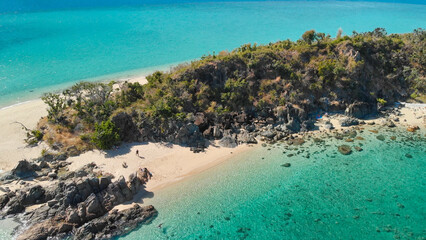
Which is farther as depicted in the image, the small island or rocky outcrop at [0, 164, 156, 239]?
the small island

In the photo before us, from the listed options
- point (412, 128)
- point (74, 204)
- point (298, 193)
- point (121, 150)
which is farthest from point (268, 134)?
point (74, 204)

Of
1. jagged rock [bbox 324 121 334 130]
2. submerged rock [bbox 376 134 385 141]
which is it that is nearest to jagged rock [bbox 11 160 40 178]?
jagged rock [bbox 324 121 334 130]

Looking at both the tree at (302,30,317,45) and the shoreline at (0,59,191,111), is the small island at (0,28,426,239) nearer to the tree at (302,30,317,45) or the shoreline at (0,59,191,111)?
the tree at (302,30,317,45)

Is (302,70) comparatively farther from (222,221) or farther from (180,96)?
(222,221)

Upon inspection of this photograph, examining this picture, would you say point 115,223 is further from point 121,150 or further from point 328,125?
point 328,125

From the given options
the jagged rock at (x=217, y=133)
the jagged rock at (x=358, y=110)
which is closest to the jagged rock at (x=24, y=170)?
the jagged rock at (x=217, y=133)

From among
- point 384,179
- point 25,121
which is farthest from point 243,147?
point 25,121
